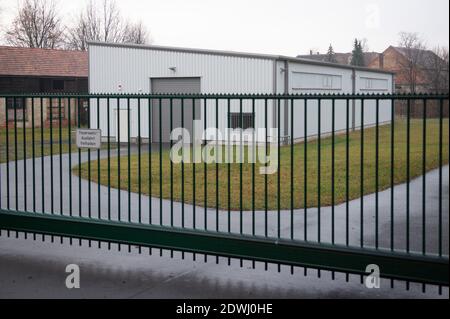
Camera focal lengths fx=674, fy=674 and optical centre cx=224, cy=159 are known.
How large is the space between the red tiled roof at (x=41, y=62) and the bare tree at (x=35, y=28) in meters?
3.34

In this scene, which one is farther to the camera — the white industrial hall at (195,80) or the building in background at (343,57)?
the building in background at (343,57)

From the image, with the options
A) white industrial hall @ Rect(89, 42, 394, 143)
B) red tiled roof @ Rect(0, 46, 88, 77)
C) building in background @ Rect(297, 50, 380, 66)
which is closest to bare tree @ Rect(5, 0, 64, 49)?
red tiled roof @ Rect(0, 46, 88, 77)

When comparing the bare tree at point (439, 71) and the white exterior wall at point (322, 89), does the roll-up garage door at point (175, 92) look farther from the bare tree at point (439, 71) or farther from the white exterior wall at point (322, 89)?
the bare tree at point (439, 71)

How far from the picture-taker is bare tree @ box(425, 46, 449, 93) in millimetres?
5667

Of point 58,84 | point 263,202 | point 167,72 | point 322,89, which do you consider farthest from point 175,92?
point 58,84

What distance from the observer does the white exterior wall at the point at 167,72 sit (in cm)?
2612

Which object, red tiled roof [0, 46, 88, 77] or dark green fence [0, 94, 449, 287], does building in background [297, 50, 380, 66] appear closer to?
red tiled roof [0, 46, 88, 77]

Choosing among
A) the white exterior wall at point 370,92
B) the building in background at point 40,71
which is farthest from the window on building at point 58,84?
the white exterior wall at point 370,92

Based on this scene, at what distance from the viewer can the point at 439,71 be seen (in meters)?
6.60

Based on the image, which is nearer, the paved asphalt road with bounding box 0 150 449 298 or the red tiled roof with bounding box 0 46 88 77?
the paved asphalt road with bounding box 0 150 449 298

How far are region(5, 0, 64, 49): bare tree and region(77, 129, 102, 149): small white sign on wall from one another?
37.9 metres

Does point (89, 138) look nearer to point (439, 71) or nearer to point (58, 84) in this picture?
point (439, 71)

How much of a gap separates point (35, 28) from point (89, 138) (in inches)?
1721
